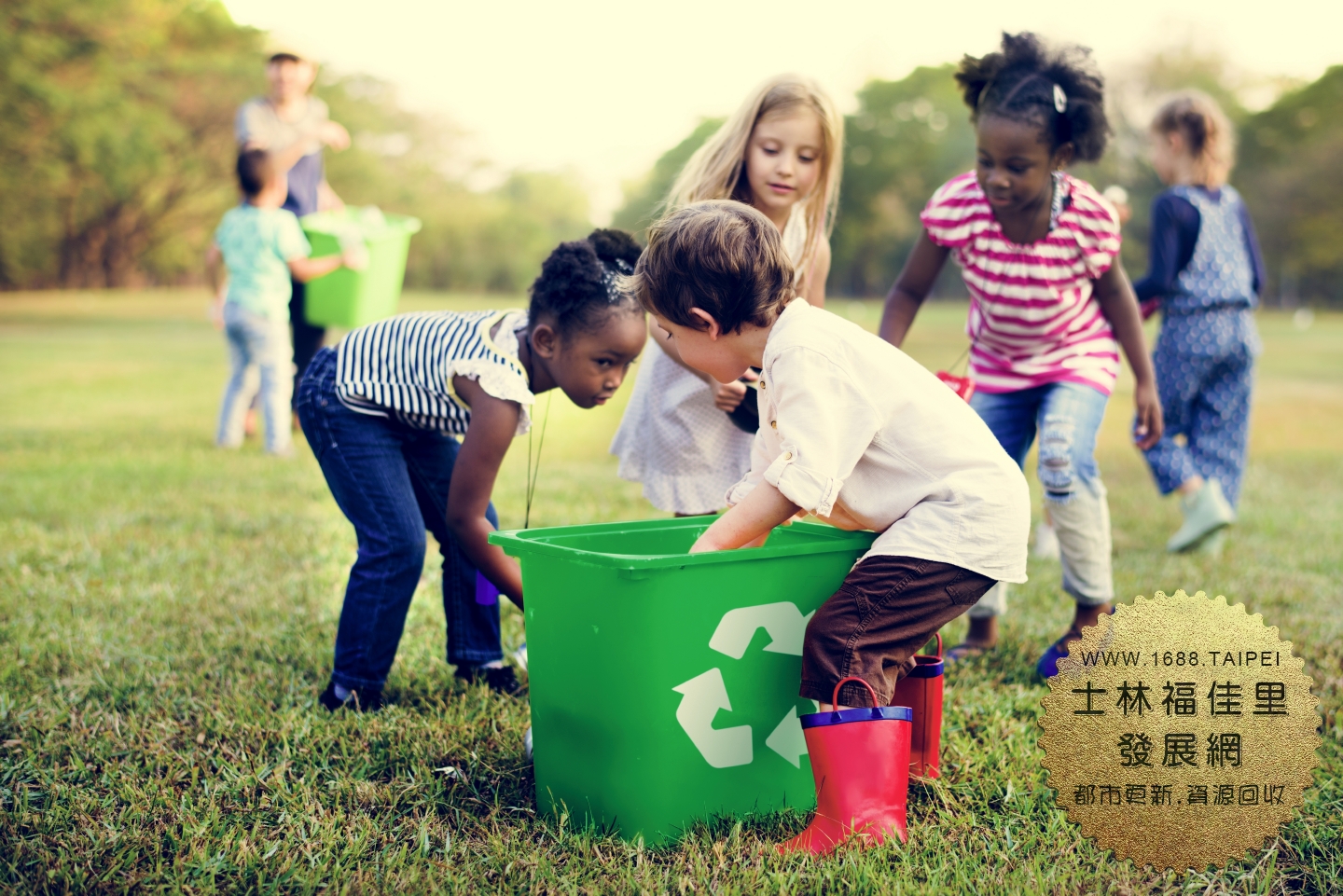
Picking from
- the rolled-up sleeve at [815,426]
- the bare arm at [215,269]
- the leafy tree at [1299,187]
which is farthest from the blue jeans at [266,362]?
the leafy tree at [1299,187]

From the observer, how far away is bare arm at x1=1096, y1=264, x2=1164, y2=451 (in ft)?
9.34

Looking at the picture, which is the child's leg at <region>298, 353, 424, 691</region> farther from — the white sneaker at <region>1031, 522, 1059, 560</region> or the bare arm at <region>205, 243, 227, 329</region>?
the bare arm at <region>205, 243, 227, 329</region>

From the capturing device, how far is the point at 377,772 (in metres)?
2.14

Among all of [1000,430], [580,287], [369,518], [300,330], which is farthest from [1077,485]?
[300,330]

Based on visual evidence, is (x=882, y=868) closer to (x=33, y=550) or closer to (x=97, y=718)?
(x=97, y=718)

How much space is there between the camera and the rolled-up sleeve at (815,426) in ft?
5.77

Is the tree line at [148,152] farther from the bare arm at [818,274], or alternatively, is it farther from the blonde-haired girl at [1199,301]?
the bare arm at [818,274]

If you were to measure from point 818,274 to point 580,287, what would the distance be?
923 mm

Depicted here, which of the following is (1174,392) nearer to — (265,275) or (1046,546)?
(1046,546)

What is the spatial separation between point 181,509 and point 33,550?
0.86 meters

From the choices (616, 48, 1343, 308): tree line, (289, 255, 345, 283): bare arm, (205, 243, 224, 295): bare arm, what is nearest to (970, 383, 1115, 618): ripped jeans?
(289, 255, 345, 283): bare arm

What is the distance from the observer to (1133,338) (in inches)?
112

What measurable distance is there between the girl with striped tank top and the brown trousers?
654mm

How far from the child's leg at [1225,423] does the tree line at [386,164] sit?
14.6m
